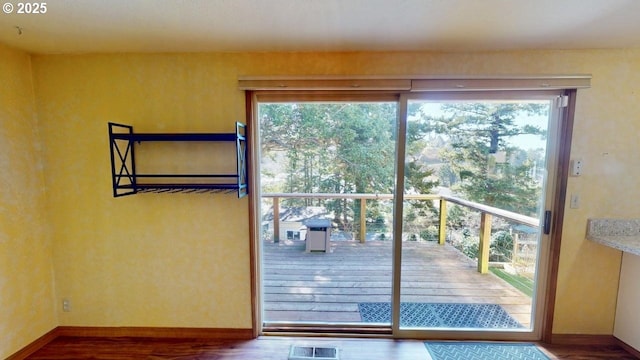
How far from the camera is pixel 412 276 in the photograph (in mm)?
2273

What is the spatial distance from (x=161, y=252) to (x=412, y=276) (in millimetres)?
2050

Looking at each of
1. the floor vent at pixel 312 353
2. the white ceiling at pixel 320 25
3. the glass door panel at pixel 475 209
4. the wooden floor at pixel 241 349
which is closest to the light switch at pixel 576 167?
the glass door panel at pixel 475 209

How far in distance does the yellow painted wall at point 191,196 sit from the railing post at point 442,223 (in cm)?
83

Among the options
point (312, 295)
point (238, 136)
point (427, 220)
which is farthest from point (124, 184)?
point (427, 220)

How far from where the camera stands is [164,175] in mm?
1899

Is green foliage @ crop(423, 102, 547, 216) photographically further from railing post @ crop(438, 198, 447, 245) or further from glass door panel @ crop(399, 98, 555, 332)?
railing post @ crop(438, 198, 447, 245)

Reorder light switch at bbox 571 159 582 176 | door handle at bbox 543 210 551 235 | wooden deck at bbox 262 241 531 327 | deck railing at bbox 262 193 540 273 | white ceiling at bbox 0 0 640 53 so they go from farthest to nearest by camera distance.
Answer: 1. wooden deck at bbox 262 241 531 327
2. deck railing at bbox 262 193 540 273
3. door handle at bbox 543 210 551 235
4. light switch at bbox 571 159 582 176
5. white ceiling at bbox 0 0 640 53

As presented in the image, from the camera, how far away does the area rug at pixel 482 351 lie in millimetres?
1917

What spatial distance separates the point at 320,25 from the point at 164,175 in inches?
56.9

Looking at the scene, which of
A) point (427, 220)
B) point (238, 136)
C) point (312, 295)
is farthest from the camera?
point (312, 295)

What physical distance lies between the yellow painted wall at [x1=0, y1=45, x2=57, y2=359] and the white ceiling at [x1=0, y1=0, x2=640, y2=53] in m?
0.33

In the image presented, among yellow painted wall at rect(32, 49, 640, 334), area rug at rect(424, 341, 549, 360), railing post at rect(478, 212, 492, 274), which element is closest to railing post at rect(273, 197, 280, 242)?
yellow painted wall at rect(32, 49, 640, 334)

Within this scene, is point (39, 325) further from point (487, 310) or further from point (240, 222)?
point (487, 310)

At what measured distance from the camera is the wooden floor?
6.36 ft
